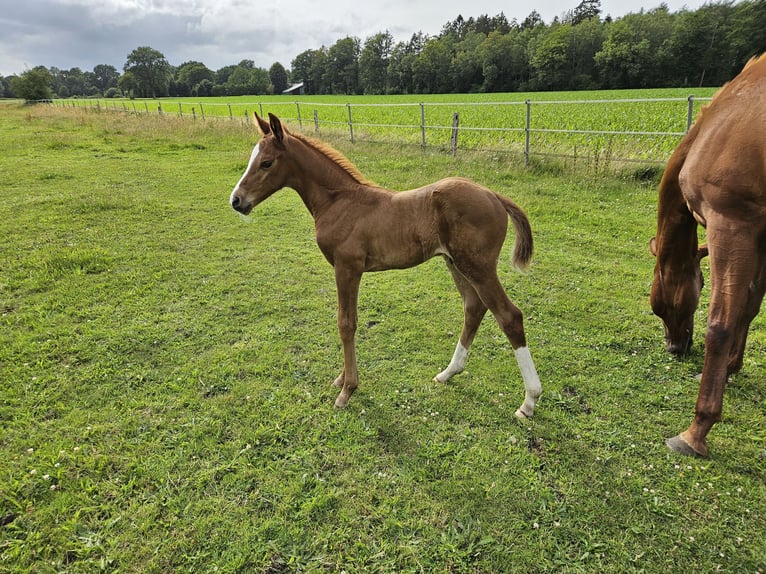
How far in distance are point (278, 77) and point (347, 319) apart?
377 feet

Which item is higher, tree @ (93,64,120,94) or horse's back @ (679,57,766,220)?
tree @ (93,64,120,94)

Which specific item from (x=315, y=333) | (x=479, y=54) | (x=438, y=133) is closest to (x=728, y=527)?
(x=315, y=333)

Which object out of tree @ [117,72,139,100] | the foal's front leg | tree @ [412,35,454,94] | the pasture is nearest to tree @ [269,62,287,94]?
tree @ [117,72,139,100]

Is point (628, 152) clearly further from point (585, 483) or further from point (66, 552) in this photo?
point (66, 552)

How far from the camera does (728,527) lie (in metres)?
2.20

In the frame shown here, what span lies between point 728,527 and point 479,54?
233ft

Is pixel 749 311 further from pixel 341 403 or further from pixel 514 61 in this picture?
pixel 514 61

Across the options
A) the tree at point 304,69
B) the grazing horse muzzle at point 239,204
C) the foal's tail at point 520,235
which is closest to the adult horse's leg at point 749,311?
the foal's tail at point 520,235

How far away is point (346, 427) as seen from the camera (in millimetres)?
3020

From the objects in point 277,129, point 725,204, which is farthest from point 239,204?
point 725,204

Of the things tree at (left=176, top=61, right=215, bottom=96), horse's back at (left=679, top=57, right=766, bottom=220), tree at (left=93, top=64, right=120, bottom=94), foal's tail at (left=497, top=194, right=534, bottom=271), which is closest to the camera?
horse's back at (left=679, top=57, right=766, bottom=220)

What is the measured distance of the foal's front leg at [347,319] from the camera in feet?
10.1

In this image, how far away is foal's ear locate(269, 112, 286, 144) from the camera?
9.48ft

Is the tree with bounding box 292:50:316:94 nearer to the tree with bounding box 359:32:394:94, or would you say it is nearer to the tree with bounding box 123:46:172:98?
the tree with bounding box 359:32:394:94
